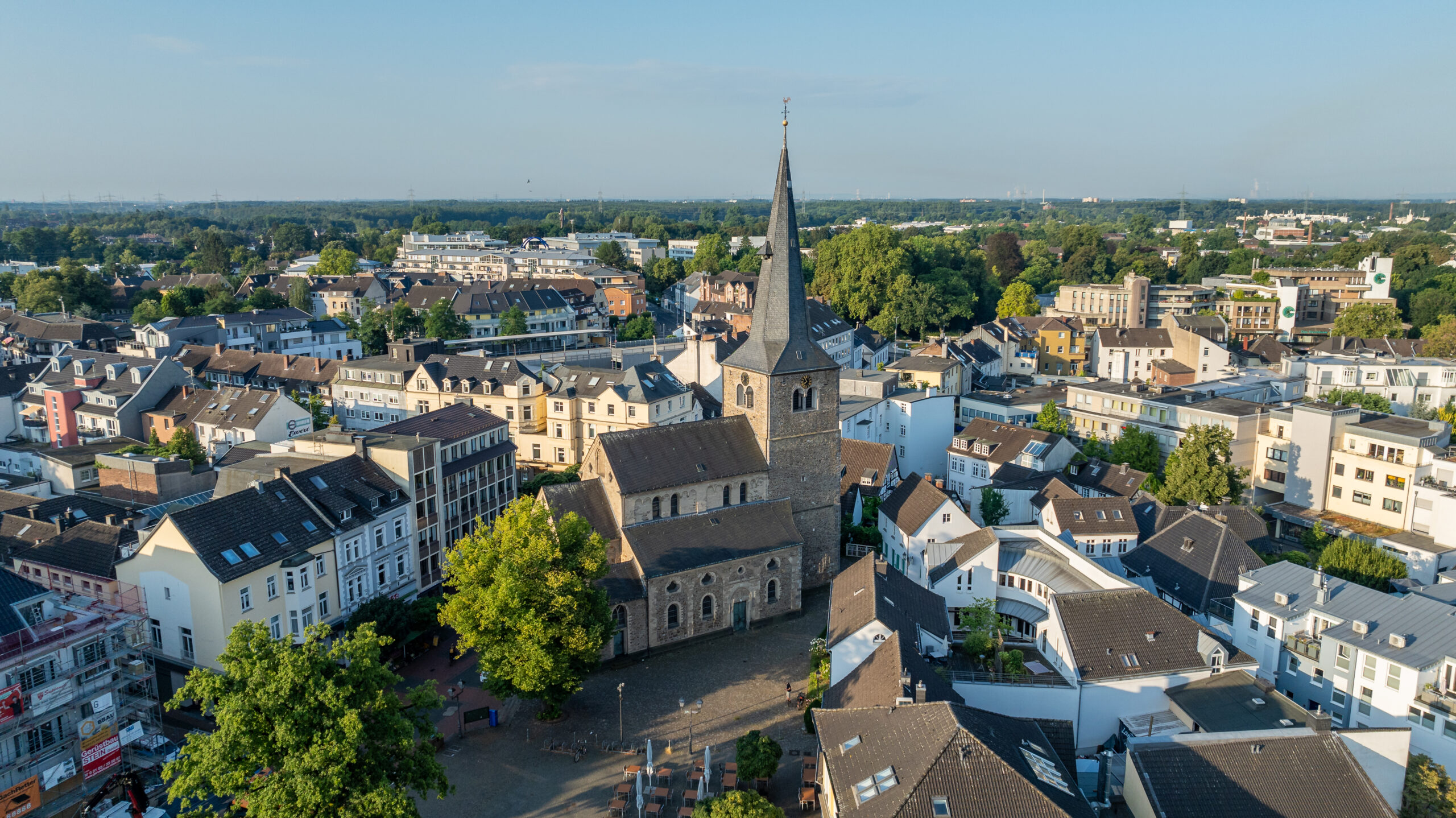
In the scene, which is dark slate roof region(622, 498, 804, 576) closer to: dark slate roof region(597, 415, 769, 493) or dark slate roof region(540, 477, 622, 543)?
dark slate roof region(540, 477, 622, 543)

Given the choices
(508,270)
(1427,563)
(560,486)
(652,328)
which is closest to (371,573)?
(560,486)

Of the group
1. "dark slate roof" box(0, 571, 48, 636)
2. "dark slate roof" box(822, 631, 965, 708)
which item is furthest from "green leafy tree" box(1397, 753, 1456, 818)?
"dark slate roof" box(0, 571, 48, 636)

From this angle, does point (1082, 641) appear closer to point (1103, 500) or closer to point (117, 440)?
point (1103, 500)

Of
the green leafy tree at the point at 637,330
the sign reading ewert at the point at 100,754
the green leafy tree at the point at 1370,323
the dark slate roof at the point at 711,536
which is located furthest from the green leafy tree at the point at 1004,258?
the sign reading ewert at the point at 100,754

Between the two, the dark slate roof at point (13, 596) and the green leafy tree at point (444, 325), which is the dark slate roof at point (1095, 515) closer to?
the dark slate roof at point (13, 596)

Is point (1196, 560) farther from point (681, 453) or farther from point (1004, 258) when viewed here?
point (1004, 258)
